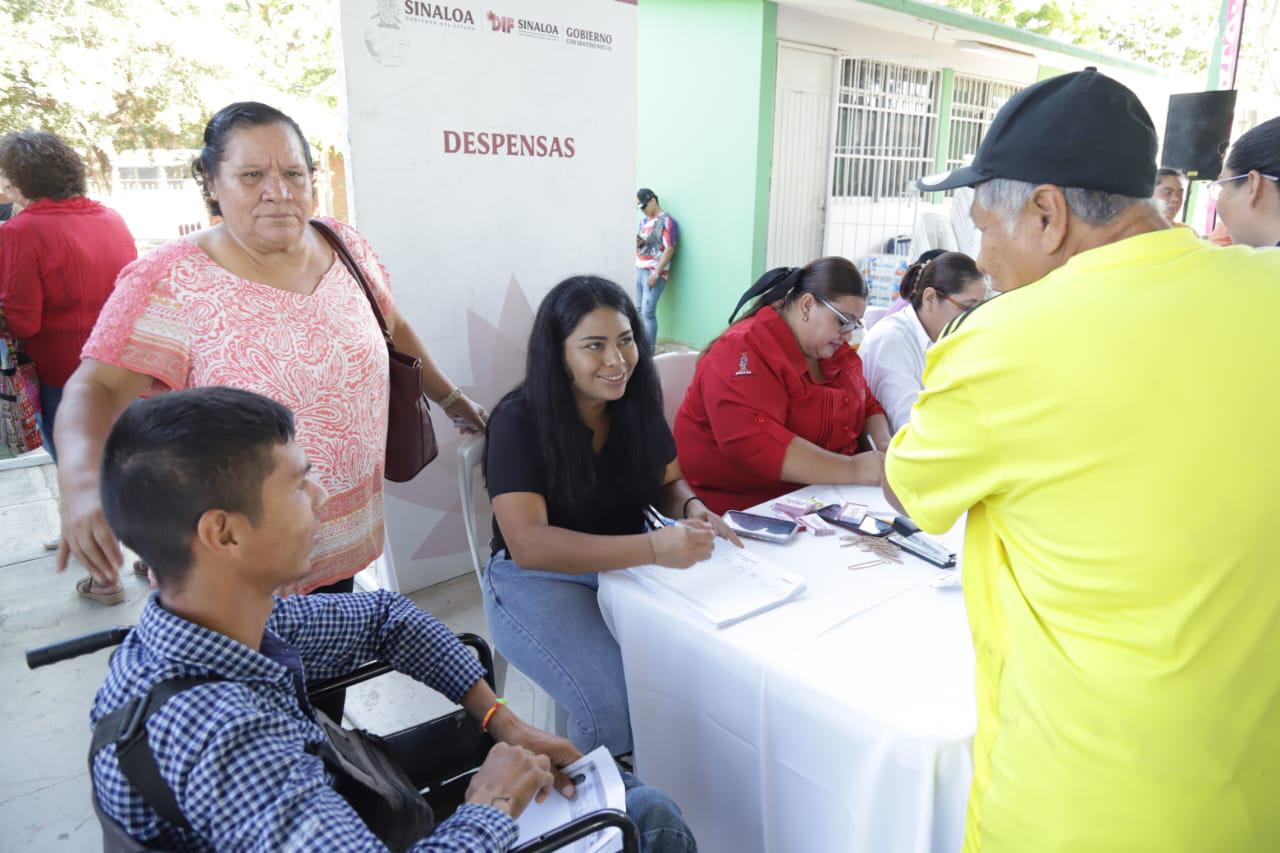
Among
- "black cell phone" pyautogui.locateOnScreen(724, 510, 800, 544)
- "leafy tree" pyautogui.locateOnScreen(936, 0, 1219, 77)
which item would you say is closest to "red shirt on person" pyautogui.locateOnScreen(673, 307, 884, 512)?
"black cell phone" pyautogui.locateOnScreen(724, 510, 800, 544)

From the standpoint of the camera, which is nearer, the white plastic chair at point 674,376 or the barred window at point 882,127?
the white plastic chair at point 674,376

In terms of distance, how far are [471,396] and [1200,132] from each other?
650 centimetres

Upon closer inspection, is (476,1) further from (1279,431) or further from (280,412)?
(1279,431)

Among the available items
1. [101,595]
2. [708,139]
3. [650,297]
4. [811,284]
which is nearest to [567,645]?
[811,284]

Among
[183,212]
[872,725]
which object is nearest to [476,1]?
[872,725]

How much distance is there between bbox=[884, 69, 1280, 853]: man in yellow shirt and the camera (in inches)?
35.7

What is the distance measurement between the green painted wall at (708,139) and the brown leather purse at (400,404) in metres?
5.85

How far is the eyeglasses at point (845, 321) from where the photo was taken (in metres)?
2.59

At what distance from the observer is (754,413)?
2.53 metres

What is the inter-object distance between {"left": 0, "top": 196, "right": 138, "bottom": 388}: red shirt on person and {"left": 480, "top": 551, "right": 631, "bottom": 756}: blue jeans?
8.18 ft

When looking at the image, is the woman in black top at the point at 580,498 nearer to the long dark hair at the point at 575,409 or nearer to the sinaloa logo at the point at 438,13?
the long dark hair at the point at 575,409

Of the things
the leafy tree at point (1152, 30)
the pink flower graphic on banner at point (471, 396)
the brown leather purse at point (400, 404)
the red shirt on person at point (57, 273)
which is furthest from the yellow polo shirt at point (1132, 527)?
the leafy tree at point (1152, 30)

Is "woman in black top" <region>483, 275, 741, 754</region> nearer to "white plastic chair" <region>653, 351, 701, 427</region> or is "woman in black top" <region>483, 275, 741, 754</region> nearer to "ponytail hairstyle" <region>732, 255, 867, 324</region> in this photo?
"ponytail hairstyle" <region>732, 255, 867, 324</region>

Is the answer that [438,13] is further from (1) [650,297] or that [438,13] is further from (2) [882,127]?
(2) [882,127]
